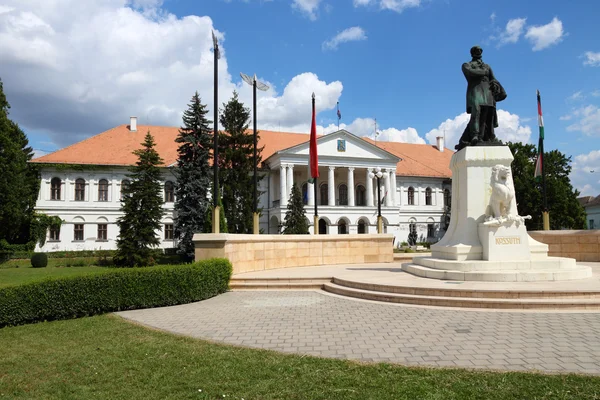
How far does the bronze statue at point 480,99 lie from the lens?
494 inches

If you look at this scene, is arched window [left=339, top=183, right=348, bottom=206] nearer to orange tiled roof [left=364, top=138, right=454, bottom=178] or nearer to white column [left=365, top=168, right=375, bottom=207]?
white column [left=365, top=168, right=375, bottom=207]

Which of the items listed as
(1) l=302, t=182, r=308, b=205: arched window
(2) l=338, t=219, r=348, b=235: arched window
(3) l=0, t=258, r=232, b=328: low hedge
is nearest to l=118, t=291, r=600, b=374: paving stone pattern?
(3) l=0, t=258, r=232, b=328: low hedge

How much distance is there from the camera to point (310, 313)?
830 cm

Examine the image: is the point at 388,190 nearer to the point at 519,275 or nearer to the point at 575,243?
the point at 575,243

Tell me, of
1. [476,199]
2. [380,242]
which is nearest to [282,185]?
[380,242]

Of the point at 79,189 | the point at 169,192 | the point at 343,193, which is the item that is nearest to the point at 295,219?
the point at 169,192

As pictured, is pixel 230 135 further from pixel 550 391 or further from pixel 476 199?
pixel 550 391

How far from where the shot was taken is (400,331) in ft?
21.5

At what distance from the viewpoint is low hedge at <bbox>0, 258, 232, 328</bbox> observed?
8242mm

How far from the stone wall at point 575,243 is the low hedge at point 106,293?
14450 mm

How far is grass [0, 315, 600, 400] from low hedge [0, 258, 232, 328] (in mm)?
2405

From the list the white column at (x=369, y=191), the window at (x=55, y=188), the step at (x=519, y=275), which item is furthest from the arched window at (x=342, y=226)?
the step at (x=519, y=275)

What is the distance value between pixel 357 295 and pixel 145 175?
23447 millimetres

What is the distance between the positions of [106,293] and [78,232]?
3644 cm
